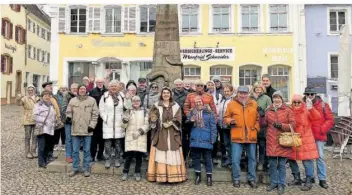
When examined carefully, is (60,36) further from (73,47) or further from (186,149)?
(186,149)

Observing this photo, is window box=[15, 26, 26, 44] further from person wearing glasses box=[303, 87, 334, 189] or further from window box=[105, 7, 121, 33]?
person wearing glasses box=[303, 87, 334, 189]

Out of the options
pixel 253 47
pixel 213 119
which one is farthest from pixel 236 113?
pixel 253 47

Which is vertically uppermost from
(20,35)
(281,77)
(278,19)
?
(20,35)

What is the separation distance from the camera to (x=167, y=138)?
5930 mm

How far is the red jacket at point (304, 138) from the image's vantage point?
5.76m

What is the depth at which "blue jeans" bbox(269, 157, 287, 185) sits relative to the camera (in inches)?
223

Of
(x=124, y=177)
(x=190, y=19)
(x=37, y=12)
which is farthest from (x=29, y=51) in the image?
(x=124, y=177)

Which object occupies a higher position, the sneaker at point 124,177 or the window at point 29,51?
the window at point 29,51

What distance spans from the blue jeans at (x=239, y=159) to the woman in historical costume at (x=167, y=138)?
93 centimetres

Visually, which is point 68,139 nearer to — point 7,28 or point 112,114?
point 112,114

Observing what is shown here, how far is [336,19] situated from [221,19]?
6998 mm

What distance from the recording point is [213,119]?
5.90m

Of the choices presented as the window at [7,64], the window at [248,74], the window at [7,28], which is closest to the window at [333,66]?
the window at [248,74]

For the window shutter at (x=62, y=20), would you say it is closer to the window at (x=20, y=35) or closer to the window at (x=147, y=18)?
the window at (x=147, y=18)
